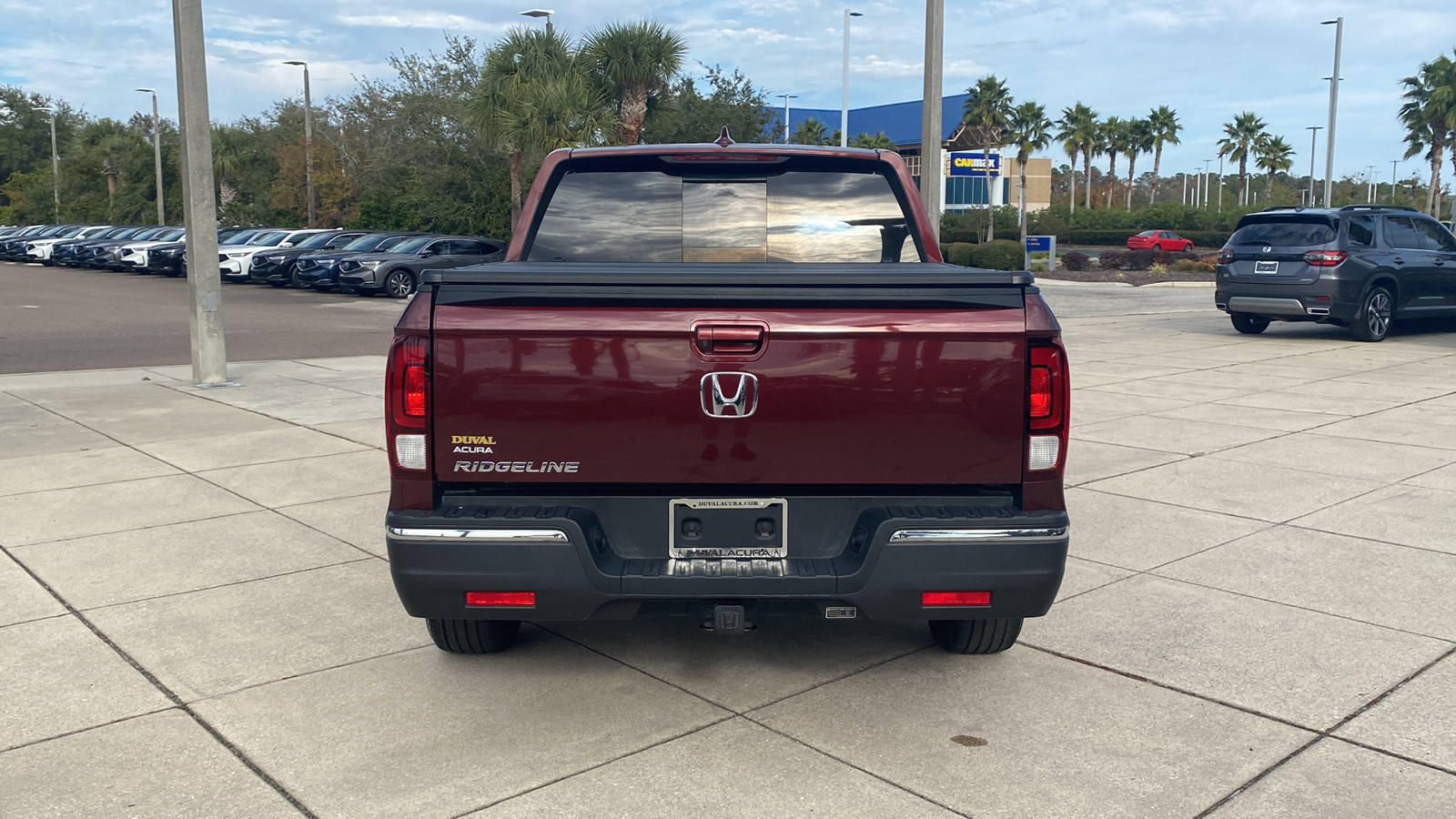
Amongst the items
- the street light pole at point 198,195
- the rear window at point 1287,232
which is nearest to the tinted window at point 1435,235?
the rear window at point 1287,232

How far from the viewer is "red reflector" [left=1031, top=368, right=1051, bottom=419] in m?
3.75

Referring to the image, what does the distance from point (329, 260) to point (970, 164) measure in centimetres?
4793

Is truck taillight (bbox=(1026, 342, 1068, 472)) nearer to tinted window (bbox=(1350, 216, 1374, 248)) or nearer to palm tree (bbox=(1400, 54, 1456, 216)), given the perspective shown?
tinted window (bbox=(1350, 216, 1374, 248))

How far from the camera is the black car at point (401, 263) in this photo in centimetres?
2714

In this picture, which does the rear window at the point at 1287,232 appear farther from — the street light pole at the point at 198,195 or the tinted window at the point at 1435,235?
the street light pole at the point at 198,195

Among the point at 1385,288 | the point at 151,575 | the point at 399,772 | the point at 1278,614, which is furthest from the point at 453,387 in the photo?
the point at 1385,288

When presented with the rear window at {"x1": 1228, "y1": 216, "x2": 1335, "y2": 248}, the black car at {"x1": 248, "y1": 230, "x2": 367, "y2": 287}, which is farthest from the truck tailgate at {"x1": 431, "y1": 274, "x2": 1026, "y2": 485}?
the black car at {"x1": 248, "y1": 230, "x2": 367, "y2": 287}

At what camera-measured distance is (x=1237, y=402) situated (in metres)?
11.3

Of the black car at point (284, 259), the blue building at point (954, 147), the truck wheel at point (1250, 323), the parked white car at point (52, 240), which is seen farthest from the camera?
the blue building at point (954, 147)

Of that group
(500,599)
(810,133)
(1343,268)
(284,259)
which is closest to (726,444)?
(500,599)

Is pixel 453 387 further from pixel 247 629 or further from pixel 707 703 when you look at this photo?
pixel 247 629

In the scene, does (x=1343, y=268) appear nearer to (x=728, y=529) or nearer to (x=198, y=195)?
(x=198, y=195)

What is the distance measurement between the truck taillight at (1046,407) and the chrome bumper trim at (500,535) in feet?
4.81

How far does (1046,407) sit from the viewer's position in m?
3.78
